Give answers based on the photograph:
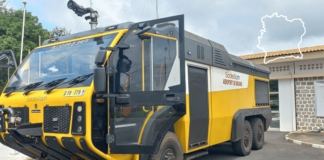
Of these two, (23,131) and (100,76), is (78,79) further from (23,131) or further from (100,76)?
(23,131)

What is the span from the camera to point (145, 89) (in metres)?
4.80

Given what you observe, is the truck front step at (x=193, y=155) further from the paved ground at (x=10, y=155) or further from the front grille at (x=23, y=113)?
the paved ground at (x=10, y=155)

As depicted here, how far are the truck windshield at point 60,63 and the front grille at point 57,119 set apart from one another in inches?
16.6

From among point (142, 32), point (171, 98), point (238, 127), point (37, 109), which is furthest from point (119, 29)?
point (238, 127)

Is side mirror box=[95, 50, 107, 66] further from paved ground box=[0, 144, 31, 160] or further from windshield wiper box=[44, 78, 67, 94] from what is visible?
paved ground box=[0, 144, 31, 160]

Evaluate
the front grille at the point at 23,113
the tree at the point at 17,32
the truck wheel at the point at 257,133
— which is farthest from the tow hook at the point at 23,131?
the tree at the point at 17,32

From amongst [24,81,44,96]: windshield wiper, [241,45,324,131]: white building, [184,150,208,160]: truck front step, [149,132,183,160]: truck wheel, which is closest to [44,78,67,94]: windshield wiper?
[24,81,44,96]: windshield wiper

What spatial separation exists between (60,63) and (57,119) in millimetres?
1037

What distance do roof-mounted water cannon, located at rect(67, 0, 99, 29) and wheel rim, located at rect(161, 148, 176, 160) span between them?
8.47 ft

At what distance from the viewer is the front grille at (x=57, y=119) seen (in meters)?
4.43

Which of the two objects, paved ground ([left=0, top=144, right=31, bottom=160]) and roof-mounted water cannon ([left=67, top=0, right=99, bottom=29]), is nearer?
roof-mounted water cannon ([left=67, top=0, right=99, bottom=29])

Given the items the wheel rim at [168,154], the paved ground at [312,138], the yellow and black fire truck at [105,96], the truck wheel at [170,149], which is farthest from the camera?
the paved ground at [312,138]

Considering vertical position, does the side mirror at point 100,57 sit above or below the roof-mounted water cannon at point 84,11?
below

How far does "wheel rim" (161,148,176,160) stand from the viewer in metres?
5.27
